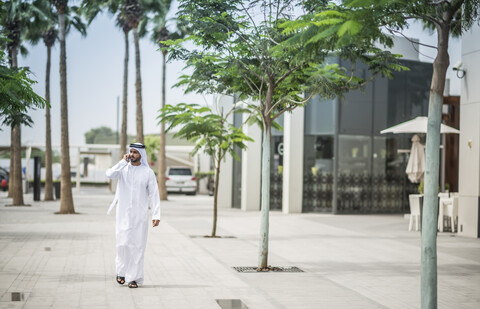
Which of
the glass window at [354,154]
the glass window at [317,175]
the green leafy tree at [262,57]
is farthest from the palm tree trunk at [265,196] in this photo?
the glass window at [317,175]

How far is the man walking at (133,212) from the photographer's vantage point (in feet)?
26.5

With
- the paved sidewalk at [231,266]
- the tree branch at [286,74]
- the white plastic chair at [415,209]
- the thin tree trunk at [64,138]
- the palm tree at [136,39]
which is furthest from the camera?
the palm tree at [136,39]

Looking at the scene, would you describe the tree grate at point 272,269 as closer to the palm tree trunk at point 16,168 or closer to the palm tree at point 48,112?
the palm tree trunk at point 16,168

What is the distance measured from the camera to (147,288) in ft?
26.1

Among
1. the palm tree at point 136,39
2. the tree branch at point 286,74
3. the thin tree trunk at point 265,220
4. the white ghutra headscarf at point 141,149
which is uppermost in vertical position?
the palm tree at point 136,39

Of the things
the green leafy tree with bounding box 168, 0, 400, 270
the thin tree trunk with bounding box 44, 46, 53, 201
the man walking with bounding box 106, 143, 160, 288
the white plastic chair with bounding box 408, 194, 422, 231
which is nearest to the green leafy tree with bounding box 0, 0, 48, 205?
the thin tree trunk with bounding box 44, 46, 53, 201

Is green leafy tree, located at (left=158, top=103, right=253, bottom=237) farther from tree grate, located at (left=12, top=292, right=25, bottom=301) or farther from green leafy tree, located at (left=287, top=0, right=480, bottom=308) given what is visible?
green leafy tree, located at (left=287, top=0, right=480, bottom=308)

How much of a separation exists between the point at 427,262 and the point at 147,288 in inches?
150

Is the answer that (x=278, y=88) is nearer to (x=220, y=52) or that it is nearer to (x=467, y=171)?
(x=220, y=52)

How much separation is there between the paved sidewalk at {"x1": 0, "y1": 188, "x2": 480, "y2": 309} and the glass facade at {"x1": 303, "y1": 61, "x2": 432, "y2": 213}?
480cm

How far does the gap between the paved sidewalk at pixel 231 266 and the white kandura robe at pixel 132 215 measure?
0.30 m

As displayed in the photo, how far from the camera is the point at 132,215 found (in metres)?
8.19

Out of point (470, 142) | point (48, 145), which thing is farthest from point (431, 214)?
point (48, 145)

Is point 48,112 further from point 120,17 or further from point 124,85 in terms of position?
point 120,17
